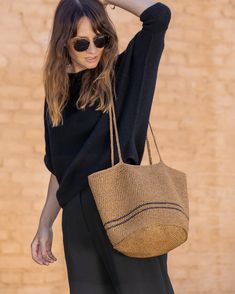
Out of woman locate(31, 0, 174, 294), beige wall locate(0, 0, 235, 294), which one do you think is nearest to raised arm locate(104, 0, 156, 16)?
woman locate(31, 0, 174, 294)

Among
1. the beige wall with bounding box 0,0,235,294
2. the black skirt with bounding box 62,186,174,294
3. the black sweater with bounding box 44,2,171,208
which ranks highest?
the black sweater with bounding box 44,2,171,208

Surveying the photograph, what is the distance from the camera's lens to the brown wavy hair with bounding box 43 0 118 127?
6.53 ft

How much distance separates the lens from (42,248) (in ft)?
7.41

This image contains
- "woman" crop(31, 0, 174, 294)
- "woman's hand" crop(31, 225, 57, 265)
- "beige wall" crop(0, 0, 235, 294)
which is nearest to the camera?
"woman" crop(31, 0, 174, 294)

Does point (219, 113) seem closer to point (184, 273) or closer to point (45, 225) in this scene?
point (184, 273)

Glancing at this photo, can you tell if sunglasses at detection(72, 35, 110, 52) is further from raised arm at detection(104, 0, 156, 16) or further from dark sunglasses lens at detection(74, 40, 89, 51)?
raised arm at detection(104, 0, 156, 16)

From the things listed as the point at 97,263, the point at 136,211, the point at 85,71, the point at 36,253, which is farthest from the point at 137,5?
the point at 36,253

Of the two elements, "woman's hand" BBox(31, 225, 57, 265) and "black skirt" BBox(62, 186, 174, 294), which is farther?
"woman's hand" BBox(31, 225, 57, 265)

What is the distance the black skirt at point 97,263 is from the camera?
74.0 inches

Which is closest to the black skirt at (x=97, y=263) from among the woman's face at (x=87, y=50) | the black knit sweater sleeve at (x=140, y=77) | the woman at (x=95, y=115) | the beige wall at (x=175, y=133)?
the woman at (x=95, y=115)

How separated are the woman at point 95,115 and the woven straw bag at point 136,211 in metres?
0.09

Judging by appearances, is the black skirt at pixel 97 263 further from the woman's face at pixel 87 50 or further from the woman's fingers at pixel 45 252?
the woman's face at pixel 87 50

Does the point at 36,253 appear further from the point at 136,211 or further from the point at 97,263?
the point at 136,211

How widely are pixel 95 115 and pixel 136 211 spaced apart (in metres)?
0.34
